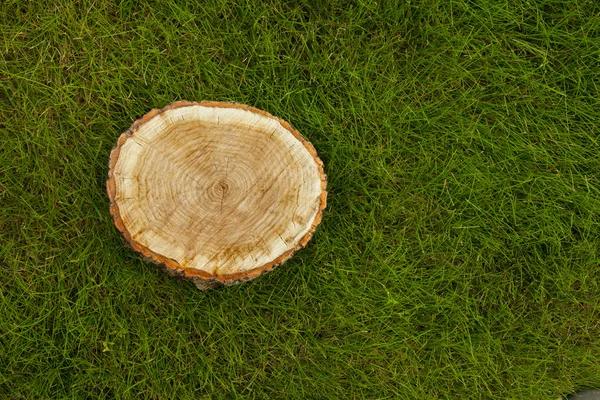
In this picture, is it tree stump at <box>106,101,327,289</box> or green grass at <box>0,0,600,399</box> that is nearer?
tree stump at <box>106,101,327,289</box>

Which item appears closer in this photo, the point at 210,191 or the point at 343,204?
the point at 210,191

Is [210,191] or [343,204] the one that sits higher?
[210,191]

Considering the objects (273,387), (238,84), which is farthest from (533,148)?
(273,387)

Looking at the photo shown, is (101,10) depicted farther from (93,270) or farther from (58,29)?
(93,270)

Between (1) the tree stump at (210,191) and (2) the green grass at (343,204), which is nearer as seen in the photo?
(1) the tree stump at (210,191)
